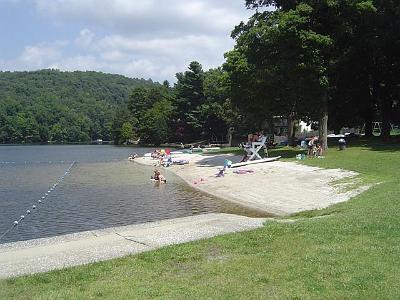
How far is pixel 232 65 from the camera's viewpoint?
158 ft

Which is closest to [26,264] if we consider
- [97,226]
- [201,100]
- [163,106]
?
[97,226]

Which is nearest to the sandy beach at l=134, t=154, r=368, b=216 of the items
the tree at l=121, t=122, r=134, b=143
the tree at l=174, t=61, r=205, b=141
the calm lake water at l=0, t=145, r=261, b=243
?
the calm lake water at l=0, t=145, r=261, b=243

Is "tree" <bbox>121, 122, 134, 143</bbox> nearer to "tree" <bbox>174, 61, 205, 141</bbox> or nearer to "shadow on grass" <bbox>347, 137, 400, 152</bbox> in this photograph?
"tree" <bbox>174, 61, 205, 141</bbox>

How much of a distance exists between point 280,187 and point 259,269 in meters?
18.5

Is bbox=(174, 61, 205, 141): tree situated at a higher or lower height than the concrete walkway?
higher

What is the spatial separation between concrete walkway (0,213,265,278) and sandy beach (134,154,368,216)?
22.4 feet

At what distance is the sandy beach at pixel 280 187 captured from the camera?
2234 cm

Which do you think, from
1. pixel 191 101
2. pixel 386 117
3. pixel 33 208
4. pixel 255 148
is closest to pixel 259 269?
pixel 33 208

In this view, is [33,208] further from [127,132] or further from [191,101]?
[127,132]

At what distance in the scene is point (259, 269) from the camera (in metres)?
9.02

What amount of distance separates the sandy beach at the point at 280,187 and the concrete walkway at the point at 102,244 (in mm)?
6827

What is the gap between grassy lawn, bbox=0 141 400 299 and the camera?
25.8 ft

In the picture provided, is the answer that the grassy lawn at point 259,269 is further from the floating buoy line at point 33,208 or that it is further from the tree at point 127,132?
the tree at point 127,132

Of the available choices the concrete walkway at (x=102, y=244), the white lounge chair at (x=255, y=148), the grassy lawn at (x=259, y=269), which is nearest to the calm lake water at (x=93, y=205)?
the concrete walkway at (x=102, y=244)
